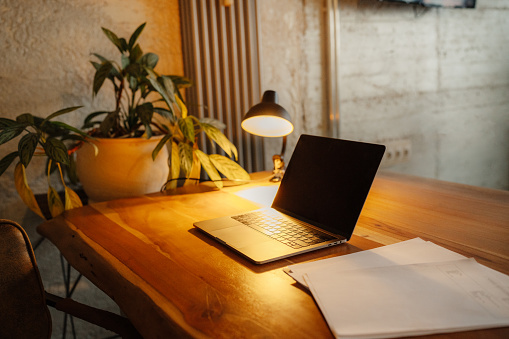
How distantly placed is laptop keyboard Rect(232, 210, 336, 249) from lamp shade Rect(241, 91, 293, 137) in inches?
15.6

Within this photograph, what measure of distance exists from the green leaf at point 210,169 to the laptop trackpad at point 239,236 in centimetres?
48

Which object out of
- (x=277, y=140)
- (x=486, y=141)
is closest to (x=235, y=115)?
(x=277, y=140)

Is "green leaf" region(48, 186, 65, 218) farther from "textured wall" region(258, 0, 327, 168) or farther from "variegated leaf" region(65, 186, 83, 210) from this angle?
"textured wall" region(258, 0, 327, 168)

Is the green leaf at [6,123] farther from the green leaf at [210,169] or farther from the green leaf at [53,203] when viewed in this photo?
the green leaf at [210,169]

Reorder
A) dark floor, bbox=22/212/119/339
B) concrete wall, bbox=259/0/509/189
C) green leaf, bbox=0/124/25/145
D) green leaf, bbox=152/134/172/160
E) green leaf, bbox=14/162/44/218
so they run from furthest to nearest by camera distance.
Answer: concrete wall, bbox=259/0/509/189, dark floor, bbox=22/212/119/339, green leaf, bbox=152/134/172/160, green leaf, bbox=14/162/44/218, green leaf, bbox=0/124/25/145

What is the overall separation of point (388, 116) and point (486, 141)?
0.98 meters

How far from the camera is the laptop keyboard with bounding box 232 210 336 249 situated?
41.4 inches

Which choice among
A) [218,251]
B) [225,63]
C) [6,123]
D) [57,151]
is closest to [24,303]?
[218,251]

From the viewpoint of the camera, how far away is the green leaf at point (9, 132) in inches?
54.8

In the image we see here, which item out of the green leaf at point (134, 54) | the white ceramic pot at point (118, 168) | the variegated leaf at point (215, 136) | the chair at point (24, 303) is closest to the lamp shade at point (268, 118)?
the variegated leaf at point (215, 136)

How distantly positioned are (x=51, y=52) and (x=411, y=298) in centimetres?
170

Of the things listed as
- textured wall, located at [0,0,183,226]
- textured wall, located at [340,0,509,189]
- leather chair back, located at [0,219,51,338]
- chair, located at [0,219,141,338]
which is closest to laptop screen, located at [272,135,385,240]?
chair, located at [0,219,141,338]

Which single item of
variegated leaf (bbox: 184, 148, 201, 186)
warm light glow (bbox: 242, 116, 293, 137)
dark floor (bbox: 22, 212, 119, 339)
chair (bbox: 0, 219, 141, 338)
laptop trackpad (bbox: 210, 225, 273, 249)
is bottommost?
dark floor (bbox: 22, 212, 119, 339)

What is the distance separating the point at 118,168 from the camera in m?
1.70
